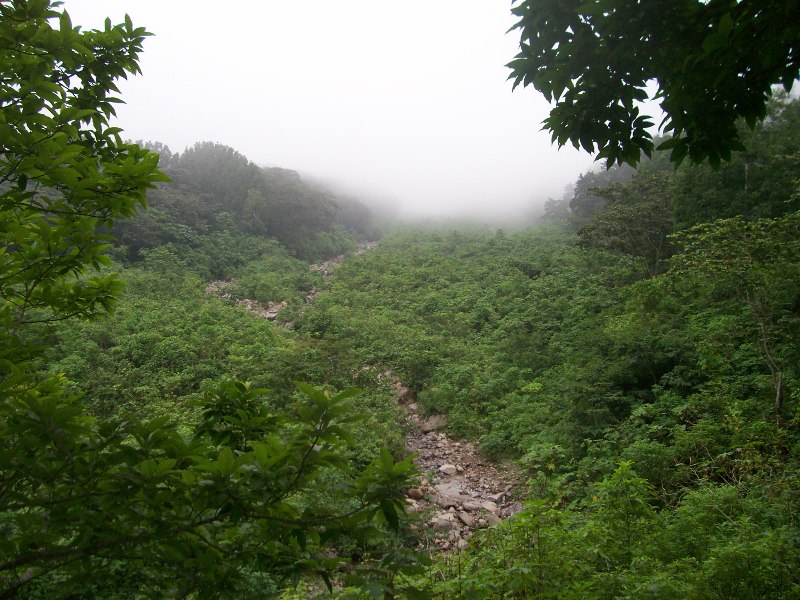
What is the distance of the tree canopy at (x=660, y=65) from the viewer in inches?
80.2

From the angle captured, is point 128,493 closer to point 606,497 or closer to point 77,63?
point 77,63

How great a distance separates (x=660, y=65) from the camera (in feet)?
8.29

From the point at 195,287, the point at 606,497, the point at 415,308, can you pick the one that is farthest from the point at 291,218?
the point at 606,497

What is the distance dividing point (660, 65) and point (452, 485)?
6627mm

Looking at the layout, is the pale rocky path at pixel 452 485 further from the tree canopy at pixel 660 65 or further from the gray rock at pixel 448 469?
the tree canopy at pixel 660 65

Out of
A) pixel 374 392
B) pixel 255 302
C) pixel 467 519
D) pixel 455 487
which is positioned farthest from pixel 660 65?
pixel 255 302

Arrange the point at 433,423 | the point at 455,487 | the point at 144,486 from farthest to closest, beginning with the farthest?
the point at 433,423 < the point at 455,487 < the point at 144,486

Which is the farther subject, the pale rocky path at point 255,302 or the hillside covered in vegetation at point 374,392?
the pale rocky path at point 255,302

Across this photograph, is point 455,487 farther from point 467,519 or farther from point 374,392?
point 374,392

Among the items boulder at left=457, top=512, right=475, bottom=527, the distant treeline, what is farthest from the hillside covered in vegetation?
the distant treeline

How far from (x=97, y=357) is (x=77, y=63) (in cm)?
974

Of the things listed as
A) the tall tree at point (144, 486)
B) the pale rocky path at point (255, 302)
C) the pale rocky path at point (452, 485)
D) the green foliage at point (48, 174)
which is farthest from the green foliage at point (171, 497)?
the pale rocky path at point (255, 302)

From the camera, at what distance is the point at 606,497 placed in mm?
4801

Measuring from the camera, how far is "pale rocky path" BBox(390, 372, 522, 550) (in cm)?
605
